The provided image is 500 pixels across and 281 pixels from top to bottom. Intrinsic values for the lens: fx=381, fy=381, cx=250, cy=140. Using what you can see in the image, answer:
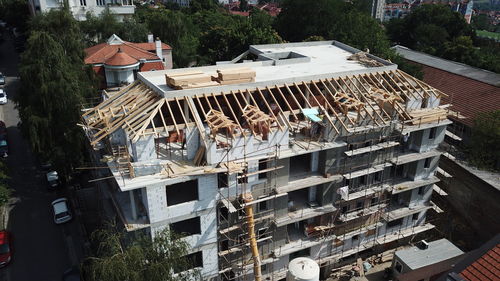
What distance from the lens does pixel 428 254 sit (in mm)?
27969

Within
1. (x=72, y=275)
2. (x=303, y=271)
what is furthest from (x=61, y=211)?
(x=303, y=271)

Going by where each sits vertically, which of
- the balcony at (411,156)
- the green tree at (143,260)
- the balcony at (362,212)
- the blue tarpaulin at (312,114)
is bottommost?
the balcony at (362,212)

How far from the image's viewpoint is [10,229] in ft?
108

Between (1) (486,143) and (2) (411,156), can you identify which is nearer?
(2) (411,156)

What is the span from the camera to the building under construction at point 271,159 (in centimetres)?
2172

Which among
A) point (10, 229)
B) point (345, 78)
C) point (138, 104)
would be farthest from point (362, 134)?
point (10, 229)

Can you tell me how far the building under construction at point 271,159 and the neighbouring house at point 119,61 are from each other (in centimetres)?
1498

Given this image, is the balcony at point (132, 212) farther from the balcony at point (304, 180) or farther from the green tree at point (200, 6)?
the green tree at point (200, 6)

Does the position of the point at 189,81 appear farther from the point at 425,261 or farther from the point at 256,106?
the point at 425,261

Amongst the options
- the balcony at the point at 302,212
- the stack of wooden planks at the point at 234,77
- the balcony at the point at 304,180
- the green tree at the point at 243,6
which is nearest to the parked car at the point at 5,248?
the stack of wooden planks at the point at 234,77

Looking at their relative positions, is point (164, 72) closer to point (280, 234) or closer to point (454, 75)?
point (280, 234)

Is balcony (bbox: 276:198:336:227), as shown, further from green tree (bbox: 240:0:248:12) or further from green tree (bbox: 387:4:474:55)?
green tree (bbox: 240:0:248:12)

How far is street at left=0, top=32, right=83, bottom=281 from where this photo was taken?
28.8 meters

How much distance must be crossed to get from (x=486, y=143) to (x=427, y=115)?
10408 mm
